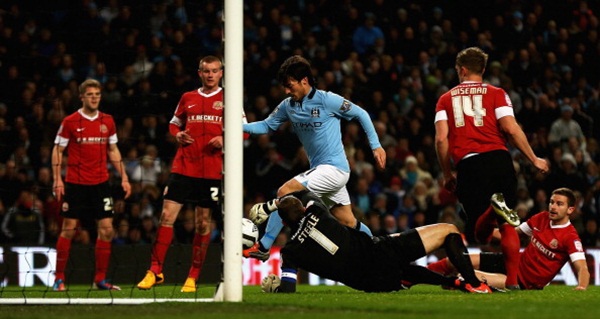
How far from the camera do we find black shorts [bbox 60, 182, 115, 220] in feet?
34.9

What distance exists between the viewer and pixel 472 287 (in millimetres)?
8250

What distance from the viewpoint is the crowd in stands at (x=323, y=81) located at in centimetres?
1309

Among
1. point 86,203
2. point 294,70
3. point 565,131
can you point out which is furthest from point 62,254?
point 565,131

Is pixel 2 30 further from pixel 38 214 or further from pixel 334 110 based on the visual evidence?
pixel 334 110

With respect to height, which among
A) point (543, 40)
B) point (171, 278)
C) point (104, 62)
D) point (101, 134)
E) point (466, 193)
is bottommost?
point (171, 278)

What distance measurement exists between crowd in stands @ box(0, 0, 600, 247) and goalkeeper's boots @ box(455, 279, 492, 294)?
3065mm

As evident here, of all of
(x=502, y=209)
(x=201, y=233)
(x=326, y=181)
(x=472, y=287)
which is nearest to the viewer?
(x=472, y=287)

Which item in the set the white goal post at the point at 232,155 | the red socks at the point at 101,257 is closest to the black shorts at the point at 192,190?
the red socks at the point at 101,257

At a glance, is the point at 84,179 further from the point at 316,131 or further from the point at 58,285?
the point at 316,131

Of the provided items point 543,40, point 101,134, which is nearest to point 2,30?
point 101,134

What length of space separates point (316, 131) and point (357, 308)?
2.60 metres

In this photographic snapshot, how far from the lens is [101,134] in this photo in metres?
10.8

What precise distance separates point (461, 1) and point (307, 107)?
11446 mm

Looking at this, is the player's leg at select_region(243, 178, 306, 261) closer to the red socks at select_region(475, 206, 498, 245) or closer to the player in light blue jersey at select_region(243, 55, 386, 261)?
the player in light blue jersey at select_region(243, 55, 386, 261)
